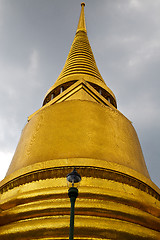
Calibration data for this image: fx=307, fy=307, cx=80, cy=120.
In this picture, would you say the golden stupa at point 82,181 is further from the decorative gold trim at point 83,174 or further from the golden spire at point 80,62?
the golden spire at point 80,62

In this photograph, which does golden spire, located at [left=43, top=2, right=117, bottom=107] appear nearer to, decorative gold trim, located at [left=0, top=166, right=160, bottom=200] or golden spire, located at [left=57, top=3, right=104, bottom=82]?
golden spire, located at [left=57, top=3, right=104, bottom=82]

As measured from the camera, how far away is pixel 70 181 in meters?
3.39

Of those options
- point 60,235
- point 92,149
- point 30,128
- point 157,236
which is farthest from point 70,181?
point 30,128

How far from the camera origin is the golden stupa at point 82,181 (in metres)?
4.35

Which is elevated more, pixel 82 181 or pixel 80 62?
pixel 80 62

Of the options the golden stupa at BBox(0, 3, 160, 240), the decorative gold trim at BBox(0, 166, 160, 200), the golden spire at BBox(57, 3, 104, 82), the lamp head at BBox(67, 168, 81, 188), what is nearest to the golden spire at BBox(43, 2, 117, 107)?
the golden spire at BBox(57, 3, 104, 82)

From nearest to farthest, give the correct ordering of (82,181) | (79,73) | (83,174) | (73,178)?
(73,178), (82,181), (83,174), (79,73)

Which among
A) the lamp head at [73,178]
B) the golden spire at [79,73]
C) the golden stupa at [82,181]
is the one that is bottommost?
the lamp head at [73,178]

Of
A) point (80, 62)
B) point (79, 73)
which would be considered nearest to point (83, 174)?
point (79, 73)

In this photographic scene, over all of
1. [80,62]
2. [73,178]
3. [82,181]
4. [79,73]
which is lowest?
[73,178]

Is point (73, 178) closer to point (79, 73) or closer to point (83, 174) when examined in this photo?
point (83, 174)

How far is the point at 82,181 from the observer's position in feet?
17.1

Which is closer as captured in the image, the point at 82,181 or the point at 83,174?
the point at 82,181

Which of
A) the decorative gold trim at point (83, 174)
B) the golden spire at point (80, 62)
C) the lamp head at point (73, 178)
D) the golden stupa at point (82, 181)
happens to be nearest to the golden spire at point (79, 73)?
the golden spire at point (80, 62)
